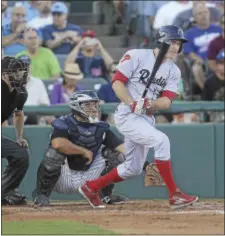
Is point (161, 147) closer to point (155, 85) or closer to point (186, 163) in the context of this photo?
point (155, 85)

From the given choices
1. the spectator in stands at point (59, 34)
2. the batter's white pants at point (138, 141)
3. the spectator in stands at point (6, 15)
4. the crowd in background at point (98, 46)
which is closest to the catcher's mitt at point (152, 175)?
the batter's white pants at point (138, 141)

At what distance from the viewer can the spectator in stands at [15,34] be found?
43.5 ft

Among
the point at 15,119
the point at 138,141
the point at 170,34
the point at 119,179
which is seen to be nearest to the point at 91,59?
the point at 15,119

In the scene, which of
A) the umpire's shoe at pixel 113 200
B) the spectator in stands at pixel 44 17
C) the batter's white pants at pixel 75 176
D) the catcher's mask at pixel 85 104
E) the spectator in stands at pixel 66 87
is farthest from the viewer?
the spectator in stands at pixel 44 17

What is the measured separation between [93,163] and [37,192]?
0.68m

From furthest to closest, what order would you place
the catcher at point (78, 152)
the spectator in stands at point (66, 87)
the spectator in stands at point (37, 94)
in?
the spectator in stands at point (66, 87) < the spectator in stands at point (37, 94) < the catcher at point (78, 152)

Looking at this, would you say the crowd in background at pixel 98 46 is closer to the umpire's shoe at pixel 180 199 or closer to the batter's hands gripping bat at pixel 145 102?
the umpire's shoe at pixel 180 199

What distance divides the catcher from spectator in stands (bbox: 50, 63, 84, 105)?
2.14m


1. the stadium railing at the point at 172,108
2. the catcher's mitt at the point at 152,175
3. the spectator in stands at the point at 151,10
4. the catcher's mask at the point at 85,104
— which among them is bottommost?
the catcher's mitt at the point at 152,175

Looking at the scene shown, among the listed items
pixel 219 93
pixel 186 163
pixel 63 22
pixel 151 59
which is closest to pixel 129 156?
pixel 151 59

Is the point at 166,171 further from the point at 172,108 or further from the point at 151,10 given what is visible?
the point at 151,10

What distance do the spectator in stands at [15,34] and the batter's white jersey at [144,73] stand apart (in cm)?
445

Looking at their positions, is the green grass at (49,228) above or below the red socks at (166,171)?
below

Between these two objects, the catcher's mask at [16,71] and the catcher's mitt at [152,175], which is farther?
the catcher's mitt at [152,175]
